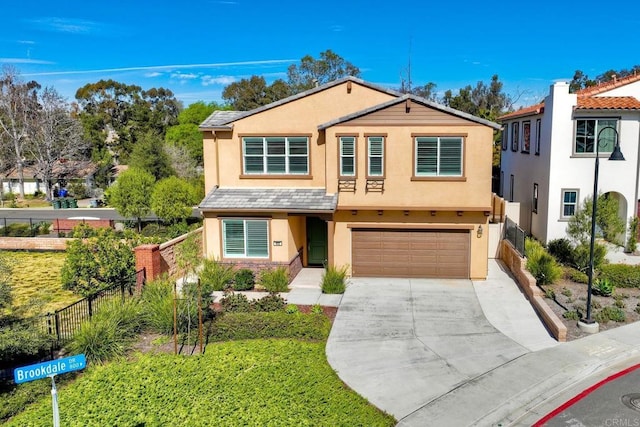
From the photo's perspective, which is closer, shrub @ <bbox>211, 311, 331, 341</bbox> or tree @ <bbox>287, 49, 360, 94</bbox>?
shrub @ <bbox>211, 311, 331, 341</bbox>

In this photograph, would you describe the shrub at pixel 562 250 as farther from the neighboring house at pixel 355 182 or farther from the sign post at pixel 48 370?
the sign post at pixel 48 370

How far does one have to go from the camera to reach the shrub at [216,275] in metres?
18.5

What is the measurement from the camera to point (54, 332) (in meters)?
13.7

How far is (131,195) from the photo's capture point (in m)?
30.0

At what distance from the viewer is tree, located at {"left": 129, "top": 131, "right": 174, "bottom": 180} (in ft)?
143

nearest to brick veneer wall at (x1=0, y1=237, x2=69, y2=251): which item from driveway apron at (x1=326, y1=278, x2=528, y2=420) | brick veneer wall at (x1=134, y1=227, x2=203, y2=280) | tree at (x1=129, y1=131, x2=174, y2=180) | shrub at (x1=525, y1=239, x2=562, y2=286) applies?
brick veneer wall at (x1=134, y1=227, x2=203, y2=280)

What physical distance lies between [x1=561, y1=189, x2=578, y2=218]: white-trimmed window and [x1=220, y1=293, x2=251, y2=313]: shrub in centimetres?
1478

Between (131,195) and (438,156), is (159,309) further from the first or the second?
(131,195)

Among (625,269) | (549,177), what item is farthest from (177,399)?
(549,177)

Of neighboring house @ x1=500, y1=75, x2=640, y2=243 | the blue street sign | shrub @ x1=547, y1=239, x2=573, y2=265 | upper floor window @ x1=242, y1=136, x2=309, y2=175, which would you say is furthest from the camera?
neighboring house @ x1=500, y1=75, x2=640, y2=243

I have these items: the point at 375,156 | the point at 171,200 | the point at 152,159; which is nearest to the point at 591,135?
the point at 375,156

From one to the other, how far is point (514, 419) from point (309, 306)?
25.8ft

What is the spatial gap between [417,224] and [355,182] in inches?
111

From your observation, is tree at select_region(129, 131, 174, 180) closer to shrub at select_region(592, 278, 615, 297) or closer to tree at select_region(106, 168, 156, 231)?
tree at select_region(106, 168, 156, 231)
